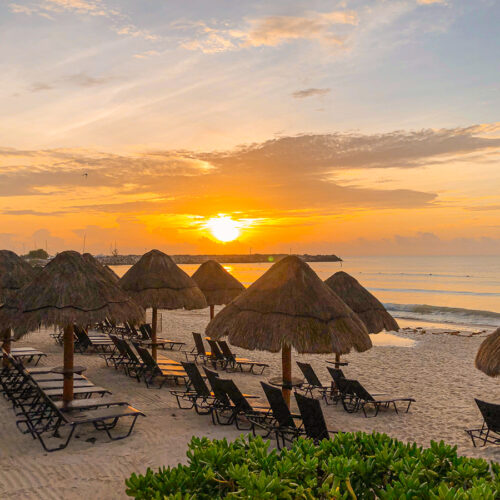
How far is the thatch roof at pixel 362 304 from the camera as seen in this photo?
11000mm

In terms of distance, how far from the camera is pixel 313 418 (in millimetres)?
6570

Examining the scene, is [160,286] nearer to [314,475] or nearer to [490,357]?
[490,357]

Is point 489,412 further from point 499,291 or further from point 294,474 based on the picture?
point 499,291

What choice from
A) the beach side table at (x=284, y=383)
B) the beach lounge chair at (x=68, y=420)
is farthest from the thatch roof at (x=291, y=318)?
the beach lounge chair at (x=68, y=420)

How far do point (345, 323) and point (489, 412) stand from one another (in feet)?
8.44

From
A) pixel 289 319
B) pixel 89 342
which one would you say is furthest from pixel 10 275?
pixel 289 319

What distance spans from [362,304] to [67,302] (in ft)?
21.1

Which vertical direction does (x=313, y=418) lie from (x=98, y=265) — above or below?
below

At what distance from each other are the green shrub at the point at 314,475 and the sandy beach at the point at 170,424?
8.25ft

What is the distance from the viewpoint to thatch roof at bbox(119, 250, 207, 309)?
491 inches

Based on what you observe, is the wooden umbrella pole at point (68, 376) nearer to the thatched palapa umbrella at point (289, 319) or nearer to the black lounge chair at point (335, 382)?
the thatched palapa umbrella at point (289, 319)

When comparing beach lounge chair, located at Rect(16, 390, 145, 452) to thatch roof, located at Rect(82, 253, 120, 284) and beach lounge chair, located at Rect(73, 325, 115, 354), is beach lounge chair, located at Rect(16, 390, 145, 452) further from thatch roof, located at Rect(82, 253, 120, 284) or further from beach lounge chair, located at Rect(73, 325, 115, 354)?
beach lounge chair, located at Rect(73, 325, 115, 354)

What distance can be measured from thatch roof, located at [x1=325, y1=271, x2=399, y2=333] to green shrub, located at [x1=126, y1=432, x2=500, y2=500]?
7.34m

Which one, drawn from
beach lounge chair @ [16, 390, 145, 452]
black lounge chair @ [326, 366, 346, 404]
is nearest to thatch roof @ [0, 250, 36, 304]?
beach lounge chair @ [16, 390, 145, 452]
